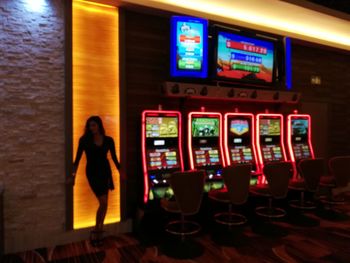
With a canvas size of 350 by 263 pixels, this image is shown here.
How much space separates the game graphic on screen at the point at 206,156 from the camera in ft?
12.7

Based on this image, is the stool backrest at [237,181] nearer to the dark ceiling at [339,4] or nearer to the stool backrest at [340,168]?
the stool backrest at [340,168]

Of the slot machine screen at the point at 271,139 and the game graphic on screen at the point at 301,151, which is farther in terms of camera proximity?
the game graphic on screen at the point at 301,151

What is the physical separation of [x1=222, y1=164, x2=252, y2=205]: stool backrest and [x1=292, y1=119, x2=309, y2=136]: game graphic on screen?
173 centimetres

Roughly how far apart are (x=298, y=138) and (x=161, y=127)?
259 cm

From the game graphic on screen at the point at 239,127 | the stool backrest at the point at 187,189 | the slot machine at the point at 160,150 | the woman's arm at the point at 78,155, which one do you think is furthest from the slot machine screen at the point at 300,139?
the woman's arm at the point at 78,155

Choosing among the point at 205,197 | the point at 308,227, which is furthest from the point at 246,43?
the point at 308,227

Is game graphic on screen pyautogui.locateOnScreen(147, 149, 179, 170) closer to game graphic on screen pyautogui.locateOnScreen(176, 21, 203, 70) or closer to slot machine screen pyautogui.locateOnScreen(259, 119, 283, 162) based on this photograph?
game graphic on screen pyautogui.locateOnScreen(176, 21, 203, 70)

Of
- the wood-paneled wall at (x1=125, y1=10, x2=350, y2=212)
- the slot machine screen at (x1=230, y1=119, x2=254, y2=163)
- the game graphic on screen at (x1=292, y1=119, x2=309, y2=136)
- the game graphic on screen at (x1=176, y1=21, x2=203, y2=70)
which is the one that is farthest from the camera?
the game graphic on screen at (x1=292, y1=119, x2=309, y2=136)

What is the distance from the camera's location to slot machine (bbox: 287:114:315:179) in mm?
4809

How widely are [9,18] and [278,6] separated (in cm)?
381

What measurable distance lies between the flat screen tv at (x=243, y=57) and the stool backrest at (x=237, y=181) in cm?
147

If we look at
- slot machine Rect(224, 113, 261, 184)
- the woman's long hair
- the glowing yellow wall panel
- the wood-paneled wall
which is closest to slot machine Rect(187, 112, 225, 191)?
slot machine Rect(224, 113, 261, 184)

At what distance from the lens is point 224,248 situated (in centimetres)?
344

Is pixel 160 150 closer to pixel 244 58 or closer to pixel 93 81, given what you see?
pixel 93 81
